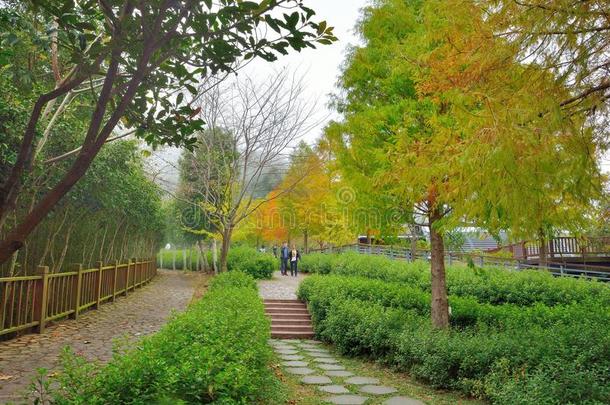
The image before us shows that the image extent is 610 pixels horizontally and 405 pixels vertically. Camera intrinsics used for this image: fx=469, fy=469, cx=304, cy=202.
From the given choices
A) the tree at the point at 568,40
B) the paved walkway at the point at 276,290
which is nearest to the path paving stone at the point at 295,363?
the tree at the point at 568,40

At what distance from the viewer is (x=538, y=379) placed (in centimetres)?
470

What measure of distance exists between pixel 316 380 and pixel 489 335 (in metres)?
2.90

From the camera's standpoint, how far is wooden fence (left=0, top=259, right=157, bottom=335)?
7.94m

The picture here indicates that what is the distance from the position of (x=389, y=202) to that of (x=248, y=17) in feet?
19.0

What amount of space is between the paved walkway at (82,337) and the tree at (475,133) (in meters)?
3.60

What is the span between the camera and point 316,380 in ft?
21.5

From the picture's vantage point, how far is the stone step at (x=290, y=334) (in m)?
10.7

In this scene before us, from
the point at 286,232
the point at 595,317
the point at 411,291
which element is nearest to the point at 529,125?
the point at 595,317

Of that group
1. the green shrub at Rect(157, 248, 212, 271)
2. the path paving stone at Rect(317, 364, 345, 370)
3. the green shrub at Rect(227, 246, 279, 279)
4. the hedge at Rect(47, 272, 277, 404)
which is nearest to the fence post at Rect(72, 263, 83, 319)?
the path paving stone at Rect(317, 364, 345, 370)

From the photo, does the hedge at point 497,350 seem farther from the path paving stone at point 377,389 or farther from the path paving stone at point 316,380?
the path paving stone at point 316,380

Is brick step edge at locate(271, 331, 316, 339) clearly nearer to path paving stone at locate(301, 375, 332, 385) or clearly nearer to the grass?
the grass

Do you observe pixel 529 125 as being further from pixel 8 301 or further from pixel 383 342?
pixel 8 301

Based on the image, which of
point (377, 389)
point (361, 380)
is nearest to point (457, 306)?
point (361, 380)

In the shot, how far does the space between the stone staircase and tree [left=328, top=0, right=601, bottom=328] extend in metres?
4.55
